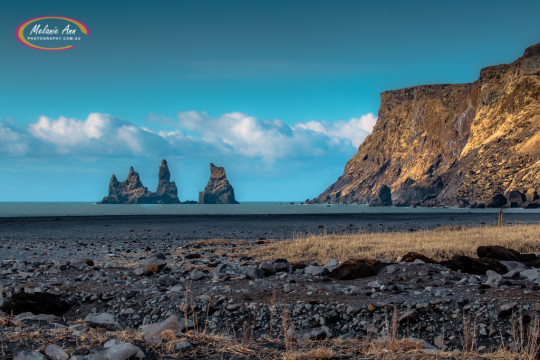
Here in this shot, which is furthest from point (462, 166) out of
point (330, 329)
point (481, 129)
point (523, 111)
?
point (330, 329)

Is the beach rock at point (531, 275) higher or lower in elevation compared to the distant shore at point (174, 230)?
higher

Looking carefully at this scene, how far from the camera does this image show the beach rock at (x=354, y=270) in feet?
38.7

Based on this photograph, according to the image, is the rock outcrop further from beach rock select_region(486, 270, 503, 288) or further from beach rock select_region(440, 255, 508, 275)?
beach rock select_region(486, 270, 503, 288)

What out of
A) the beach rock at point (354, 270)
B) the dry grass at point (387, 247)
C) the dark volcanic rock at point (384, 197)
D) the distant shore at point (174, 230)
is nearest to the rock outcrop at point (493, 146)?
the dark volcanic rock at point (384, 197)

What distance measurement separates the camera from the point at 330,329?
27.7ft

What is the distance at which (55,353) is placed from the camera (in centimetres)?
522

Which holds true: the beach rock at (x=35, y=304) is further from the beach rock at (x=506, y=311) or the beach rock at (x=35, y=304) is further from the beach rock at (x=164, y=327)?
the beach rock at (x=506, y=311)

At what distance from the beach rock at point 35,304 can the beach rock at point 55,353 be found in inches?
178

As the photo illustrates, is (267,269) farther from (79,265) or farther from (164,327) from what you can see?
(79,265)

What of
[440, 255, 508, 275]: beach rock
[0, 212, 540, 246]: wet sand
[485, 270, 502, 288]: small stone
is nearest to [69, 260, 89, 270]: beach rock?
[440, 255, 508, 275]: beach rock

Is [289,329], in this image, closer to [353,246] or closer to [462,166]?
[353,246]

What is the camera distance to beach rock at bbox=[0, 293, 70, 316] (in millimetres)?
9211

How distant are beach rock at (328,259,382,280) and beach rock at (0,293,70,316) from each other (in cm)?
666

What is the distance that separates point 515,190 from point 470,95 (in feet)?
221
